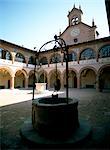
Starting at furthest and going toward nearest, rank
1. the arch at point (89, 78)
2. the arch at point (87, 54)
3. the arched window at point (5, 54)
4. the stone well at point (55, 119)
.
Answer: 1. the arch at point (89, 78)
2. the arch at point (87, 54)
3. the arched window at point (5, 54)
4. the stone well at point (55, 119)

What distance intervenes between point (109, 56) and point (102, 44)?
2304 mm

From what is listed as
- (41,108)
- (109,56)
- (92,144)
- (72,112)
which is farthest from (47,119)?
(109,56)

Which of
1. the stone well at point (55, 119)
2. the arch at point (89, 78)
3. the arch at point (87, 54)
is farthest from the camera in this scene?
the arch at point (89, 78)

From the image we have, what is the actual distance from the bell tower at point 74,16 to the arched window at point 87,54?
8.81 meters

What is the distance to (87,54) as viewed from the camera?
→ 22672 mm

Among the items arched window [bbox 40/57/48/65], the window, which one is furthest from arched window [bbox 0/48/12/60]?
the window

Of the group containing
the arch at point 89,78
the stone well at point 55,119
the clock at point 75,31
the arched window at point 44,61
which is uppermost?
the clock at point 75,31

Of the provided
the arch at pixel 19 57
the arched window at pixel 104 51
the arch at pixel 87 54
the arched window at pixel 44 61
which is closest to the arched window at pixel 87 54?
the arch at pixel 87 54

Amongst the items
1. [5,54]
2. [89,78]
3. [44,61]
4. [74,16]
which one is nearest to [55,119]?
[5,54]

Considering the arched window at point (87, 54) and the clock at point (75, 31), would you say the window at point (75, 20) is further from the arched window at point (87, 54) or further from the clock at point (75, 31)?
the arched window at point (87, 54)

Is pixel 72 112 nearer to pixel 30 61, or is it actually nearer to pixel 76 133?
pixel 76 133

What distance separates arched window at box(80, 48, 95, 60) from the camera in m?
22.1

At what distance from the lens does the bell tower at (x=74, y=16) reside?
2769 centimetres

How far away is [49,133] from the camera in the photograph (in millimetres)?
3695
